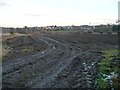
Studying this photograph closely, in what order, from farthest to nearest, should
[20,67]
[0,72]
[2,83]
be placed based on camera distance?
[20,67]
[0,72]
[2,83]

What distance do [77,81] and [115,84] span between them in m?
1.94

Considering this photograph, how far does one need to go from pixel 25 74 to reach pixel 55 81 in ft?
7.77

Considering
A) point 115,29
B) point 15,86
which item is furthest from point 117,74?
point 115,29

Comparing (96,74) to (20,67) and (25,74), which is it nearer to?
(25,74)

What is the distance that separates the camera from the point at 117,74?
14.3 metres

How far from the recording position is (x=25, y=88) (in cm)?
1157

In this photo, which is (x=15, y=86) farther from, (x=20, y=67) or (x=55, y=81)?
(x=20, y=67)

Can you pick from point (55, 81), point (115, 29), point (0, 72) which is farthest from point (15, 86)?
point (115, 29)

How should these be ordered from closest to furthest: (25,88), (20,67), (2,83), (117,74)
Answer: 1. (25,88)
2. (2,83)
3. (117,74)
4. (20,67)

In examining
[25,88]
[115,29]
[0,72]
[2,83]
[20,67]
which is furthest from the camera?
[115,29]

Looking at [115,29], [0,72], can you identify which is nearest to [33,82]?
[0,72]

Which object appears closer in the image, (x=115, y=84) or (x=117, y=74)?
(x=115, y=84)

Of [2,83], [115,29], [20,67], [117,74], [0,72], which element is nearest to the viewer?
[2,83]

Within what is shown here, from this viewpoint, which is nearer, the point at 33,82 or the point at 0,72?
the point at 33,82
